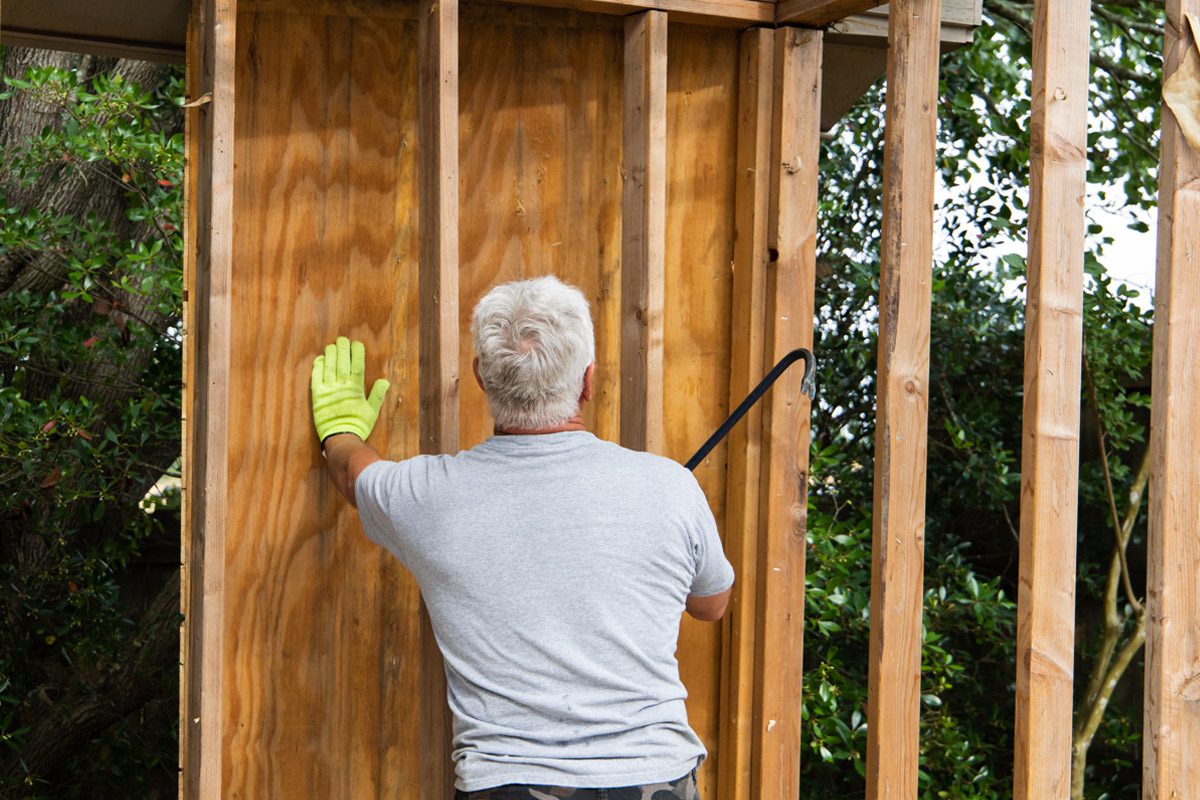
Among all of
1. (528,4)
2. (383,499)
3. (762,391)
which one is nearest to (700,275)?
(762,391)

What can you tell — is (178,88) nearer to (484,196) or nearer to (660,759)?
(484,196)

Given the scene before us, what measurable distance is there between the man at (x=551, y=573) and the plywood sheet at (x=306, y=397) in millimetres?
570

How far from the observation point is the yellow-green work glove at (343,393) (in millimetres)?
2674

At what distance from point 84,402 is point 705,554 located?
279cm

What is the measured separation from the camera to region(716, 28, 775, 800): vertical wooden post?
3043 mm

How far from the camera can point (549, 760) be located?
80.9 inches

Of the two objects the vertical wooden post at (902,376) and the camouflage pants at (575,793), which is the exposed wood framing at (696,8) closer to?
the vertical wooden post at (902,376)

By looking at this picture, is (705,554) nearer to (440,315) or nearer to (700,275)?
(440,315)

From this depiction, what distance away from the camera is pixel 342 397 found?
2686 mm

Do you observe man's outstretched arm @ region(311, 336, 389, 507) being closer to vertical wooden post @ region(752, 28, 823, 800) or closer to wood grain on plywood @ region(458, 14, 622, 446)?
wood grain on plywood @ region(458, 14, 622, 446)

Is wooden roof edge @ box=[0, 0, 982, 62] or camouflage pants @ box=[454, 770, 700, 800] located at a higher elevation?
wooden roof edge @ box=[0, 0, 982, 62]


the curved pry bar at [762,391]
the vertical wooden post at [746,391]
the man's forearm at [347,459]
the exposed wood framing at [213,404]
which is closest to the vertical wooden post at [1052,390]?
the curved pry bar at [762,391]

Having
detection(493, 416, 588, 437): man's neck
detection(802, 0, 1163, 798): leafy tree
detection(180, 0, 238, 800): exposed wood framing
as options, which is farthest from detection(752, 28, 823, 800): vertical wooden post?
detection(802, 0, 1163, 798): leafy tree

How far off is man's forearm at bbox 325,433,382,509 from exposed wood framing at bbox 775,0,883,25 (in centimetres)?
139
